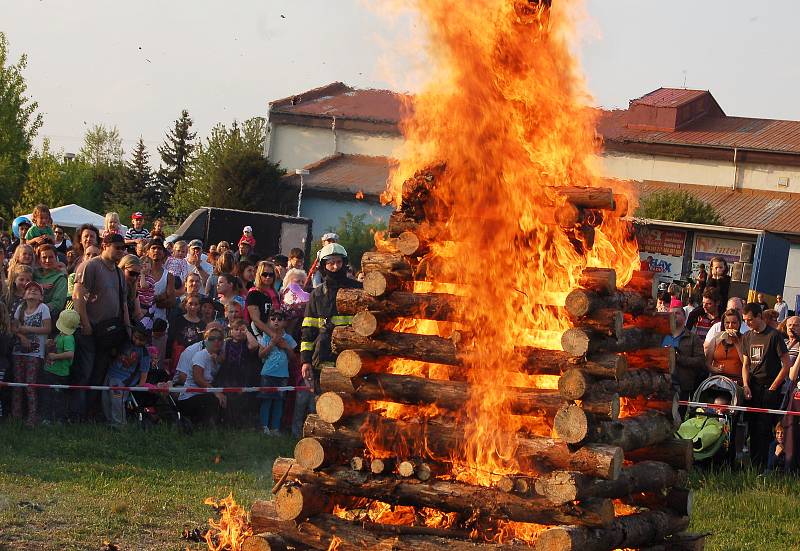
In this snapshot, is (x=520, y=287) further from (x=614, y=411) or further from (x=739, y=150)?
(x=739, y=150)

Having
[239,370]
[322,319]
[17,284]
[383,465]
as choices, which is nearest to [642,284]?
[383,465]

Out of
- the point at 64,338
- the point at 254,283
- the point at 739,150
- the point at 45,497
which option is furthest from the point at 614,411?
the point at 739,150

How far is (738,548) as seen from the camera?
9.84 meters

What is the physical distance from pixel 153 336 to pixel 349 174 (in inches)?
1679

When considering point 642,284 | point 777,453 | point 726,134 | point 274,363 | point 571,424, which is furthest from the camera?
point 726,134

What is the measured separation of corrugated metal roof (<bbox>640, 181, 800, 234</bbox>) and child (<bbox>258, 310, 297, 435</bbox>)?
35.7 metres

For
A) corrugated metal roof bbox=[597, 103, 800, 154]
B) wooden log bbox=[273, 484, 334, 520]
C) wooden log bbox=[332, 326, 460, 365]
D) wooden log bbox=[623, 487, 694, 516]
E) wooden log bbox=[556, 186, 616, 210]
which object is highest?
corrugated metal roof bbox=[597, 103, 800, 154]

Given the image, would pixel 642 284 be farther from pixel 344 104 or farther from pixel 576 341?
pixel 344 104

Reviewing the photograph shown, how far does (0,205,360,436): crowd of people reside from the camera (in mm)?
13297

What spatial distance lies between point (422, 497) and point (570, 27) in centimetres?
345

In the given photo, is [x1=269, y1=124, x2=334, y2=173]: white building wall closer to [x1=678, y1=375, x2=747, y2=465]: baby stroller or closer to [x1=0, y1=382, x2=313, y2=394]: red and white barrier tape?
[x1=0, y1=382, x2=313, y2=394]: red and white barrier tape

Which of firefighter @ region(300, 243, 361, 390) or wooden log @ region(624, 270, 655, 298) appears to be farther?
firefighter @ region(300, 243, 361, 390)

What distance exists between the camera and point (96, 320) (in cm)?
1355

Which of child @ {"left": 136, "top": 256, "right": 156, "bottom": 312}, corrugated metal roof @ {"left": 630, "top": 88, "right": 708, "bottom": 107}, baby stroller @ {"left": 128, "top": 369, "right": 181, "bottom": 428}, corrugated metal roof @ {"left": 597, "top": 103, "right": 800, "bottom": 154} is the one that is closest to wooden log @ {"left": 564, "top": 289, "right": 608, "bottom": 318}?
baby stroller @ {"left": 128, "top": 369, "right": 181, "bottom": 428}
